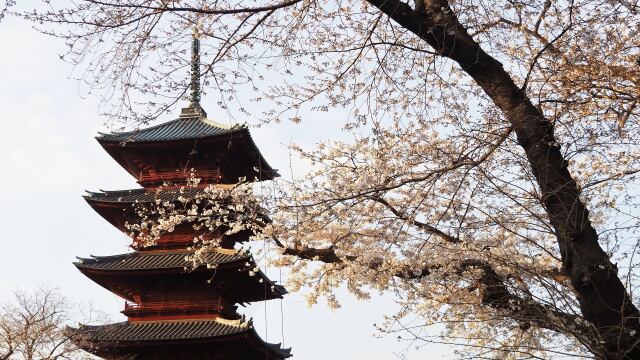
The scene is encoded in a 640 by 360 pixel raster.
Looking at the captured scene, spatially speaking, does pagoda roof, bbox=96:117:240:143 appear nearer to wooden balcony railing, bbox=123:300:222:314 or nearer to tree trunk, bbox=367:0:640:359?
wooden balcony railing, bbox=123:300:222:314

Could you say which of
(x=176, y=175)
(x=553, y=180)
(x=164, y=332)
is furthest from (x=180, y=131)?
(x=553, y=180)

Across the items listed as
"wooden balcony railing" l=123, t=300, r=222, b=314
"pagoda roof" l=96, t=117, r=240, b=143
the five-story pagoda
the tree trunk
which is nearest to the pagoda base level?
the five-story pagoda

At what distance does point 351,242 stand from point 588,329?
4.98 meters

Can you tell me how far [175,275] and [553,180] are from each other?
43.2 ft

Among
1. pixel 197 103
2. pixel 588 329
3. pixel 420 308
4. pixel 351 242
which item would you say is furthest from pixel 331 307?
pixel 197 103

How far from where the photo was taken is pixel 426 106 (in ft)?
20.4

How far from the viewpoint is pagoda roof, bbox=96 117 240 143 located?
58.3 ft

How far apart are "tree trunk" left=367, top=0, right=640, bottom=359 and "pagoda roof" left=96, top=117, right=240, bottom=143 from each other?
38.8 feet

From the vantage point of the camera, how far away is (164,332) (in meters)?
16.2

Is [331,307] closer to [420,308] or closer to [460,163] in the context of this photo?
[420,308]

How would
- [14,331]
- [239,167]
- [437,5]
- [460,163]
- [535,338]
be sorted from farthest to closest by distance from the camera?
[14,331] → [239,167] → [535,338] → [460,163] → [437,5]

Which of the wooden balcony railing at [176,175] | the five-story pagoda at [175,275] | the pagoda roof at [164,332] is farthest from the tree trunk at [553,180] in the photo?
the wooden balcony railing at [176,175]

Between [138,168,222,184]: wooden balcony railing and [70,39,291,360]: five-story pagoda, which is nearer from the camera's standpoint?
[70,39,291,360]: five-story pagoda

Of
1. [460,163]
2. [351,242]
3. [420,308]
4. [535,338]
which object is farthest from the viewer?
[351,242]
